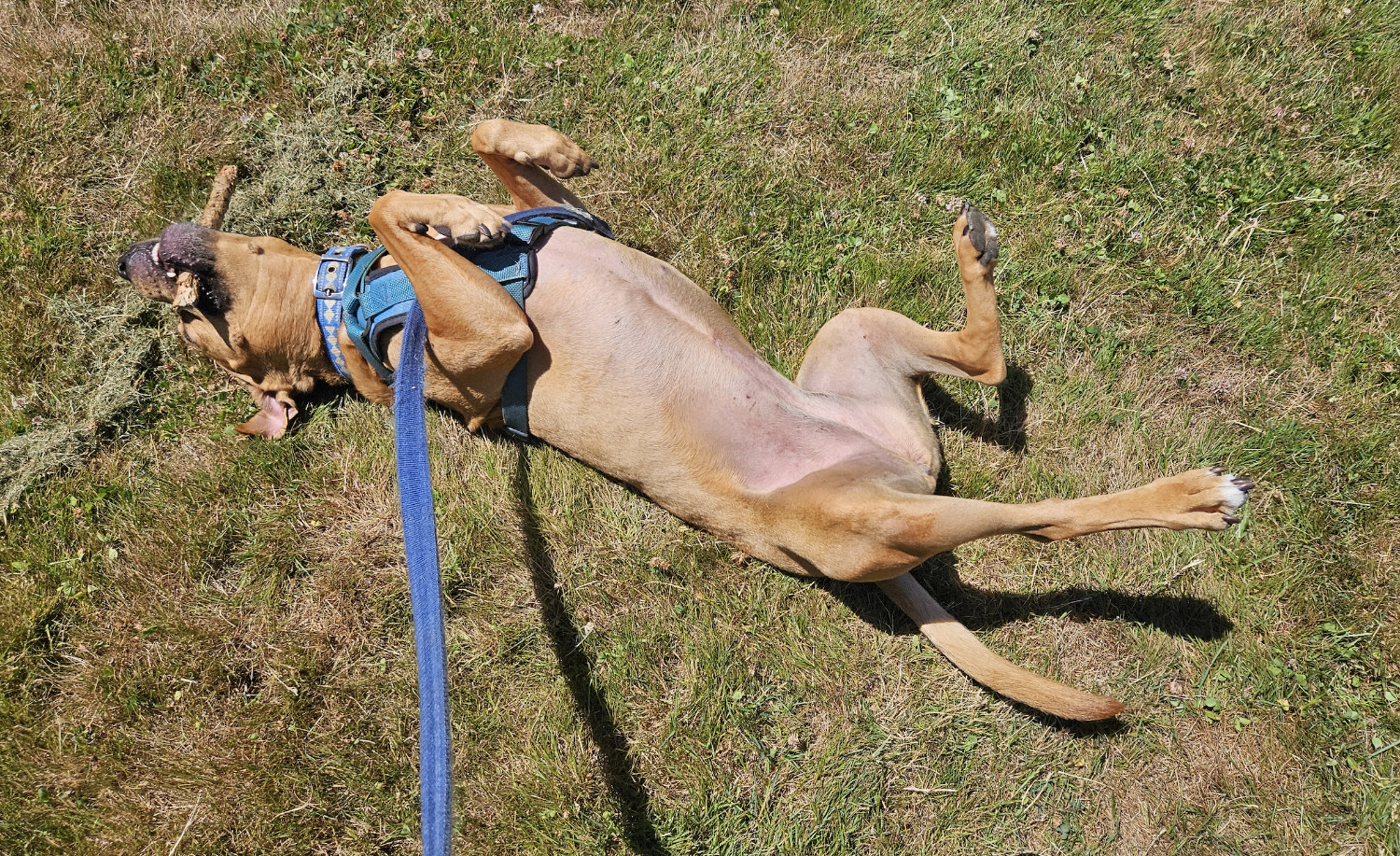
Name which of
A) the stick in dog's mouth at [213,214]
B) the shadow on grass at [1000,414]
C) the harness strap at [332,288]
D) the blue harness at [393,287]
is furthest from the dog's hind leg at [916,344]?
the stick in dog's mouth at [213,214]

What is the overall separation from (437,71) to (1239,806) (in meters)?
5.87

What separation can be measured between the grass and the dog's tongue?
0.19m

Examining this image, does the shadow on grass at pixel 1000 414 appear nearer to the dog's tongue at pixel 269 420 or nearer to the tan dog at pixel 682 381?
the tan dog at pixel 682 381

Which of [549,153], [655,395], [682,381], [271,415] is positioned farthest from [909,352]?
[271,415]

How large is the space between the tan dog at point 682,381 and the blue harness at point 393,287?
0.07m

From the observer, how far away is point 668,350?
3500mm

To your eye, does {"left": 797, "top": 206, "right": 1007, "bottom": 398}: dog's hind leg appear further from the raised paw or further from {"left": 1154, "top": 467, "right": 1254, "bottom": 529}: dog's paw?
the raised paw

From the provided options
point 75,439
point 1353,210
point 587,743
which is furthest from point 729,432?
point 1353,210

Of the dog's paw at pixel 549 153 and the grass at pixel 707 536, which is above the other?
the dog's paw at pixel 549 153

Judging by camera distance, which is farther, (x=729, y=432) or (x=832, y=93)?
(x=832, y=93)

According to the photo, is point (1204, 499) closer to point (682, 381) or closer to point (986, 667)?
point (986, 667)

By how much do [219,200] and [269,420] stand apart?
3.80 ft

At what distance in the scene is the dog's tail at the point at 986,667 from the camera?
139 inches

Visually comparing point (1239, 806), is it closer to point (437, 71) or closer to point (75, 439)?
point (437, 71)
